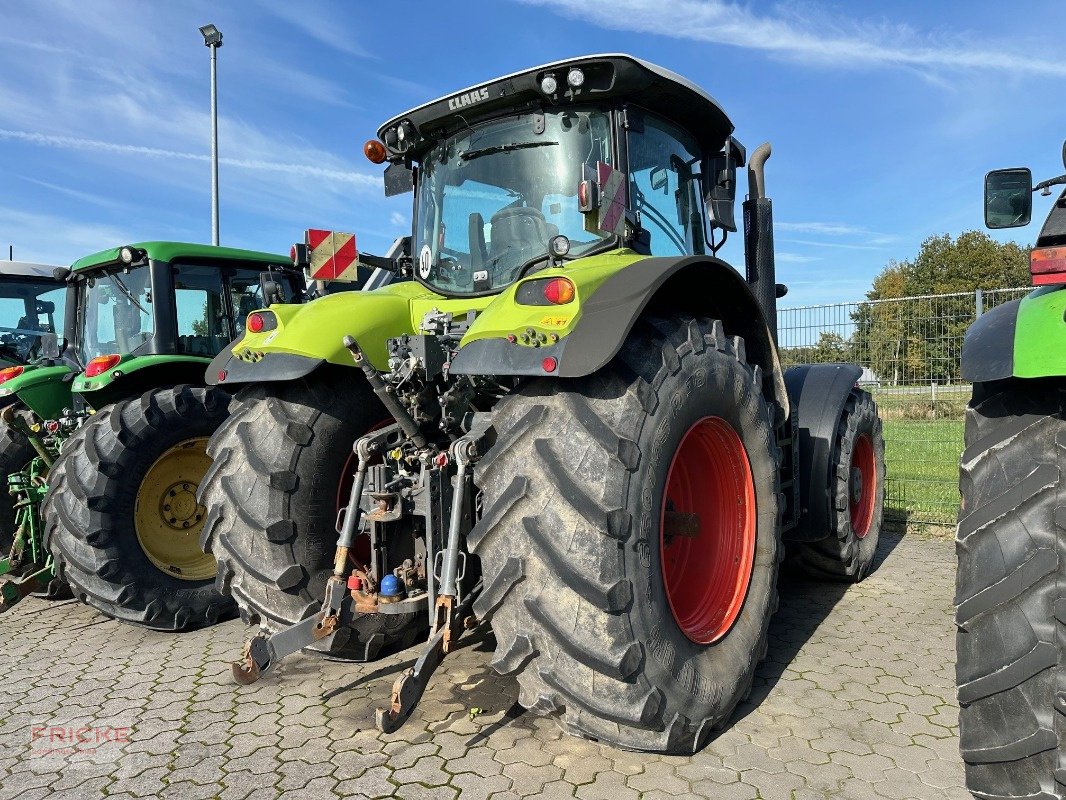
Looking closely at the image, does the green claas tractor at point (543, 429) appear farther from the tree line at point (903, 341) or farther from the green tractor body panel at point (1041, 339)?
the tree line at point (903, 341)

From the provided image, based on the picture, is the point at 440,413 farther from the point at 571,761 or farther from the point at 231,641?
the point at 231,641

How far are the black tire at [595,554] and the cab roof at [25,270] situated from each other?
7430 millimetres

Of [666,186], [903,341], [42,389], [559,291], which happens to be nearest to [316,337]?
[559,291]

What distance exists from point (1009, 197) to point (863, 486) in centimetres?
324

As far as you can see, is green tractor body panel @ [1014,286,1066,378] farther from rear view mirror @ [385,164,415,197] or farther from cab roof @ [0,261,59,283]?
cab roof @ [0,261,59,283]

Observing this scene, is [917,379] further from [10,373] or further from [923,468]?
[10,373]

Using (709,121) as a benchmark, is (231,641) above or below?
below

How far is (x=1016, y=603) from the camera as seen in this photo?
74.5 inches

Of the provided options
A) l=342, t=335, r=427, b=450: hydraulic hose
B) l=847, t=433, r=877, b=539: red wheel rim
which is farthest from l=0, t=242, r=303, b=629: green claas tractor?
l=847, t=433, r=877, b=539: red wheel rim

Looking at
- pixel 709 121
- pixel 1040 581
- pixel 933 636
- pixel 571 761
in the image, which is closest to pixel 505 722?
pixel 571 761

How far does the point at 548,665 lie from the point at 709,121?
9.13ft

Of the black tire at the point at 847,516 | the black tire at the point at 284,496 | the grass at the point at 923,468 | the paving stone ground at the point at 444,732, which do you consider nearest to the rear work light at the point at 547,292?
the black tire at the point at 284,496

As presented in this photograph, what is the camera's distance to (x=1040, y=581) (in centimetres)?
187

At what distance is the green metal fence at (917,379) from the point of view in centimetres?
701
